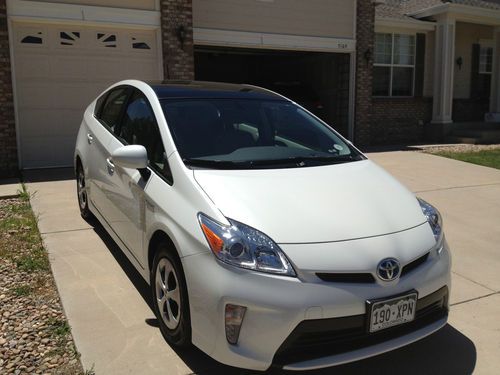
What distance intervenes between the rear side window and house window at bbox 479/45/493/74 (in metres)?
15.4

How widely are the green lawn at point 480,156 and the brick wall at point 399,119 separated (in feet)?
8.37

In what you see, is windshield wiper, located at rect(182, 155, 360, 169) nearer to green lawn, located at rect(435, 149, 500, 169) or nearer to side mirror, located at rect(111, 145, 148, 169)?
side mirror, located at rect(111, 145, 148, 169)

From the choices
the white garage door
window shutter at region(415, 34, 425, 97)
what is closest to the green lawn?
window shutter at region(415, 34, 425, 97)

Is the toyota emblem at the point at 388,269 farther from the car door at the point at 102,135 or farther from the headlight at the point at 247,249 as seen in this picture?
the car door at the point at 102,135

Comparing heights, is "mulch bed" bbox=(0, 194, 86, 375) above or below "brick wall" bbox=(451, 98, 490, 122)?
below

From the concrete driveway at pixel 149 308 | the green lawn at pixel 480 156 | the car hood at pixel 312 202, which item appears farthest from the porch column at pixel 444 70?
the car hood at pixel 312 202

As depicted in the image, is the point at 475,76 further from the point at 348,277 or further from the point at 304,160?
the point at 348,277

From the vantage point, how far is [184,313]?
2.93 m

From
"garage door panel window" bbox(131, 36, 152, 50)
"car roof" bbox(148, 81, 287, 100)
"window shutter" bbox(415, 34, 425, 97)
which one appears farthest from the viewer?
"window shutter" bbox(415, 34, 425, 97)

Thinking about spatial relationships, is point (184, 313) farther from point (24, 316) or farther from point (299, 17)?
point (299, 17)

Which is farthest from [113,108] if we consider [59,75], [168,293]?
[59,75]

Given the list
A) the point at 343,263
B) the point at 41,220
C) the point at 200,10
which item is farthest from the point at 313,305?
the point at 200,10

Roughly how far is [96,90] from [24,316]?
693 cm

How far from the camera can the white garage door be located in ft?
30.5
